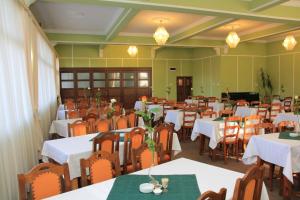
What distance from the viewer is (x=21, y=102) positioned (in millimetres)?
4695

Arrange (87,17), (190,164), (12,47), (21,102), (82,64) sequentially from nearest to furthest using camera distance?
(190,164)
(12,47)
(21,102)
(87,17)
(82,64)

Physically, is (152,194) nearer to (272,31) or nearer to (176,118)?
(176,118)

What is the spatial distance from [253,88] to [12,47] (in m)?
13.7

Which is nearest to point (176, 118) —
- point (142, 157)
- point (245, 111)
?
point (245, 111)

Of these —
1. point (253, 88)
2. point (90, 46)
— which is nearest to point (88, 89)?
point (90, 46)

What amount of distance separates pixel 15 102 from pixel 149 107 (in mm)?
4464

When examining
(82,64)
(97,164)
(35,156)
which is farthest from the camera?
(82,64)

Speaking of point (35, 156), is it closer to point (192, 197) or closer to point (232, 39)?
point (192, 197)

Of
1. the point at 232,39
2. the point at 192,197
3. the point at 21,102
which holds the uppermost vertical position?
the point at 232,39

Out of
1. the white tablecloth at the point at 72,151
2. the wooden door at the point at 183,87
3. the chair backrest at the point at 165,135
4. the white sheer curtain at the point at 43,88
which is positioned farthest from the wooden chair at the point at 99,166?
the wooden door at the point at 183,87

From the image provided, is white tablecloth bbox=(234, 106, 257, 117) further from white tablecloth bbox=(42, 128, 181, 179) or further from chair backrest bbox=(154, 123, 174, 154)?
white tablecloth bbox=(42, 128, 181, 179)

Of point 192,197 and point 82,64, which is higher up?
point 82,64

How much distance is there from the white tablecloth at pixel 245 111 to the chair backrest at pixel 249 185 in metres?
7.47

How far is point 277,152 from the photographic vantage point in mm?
4230
